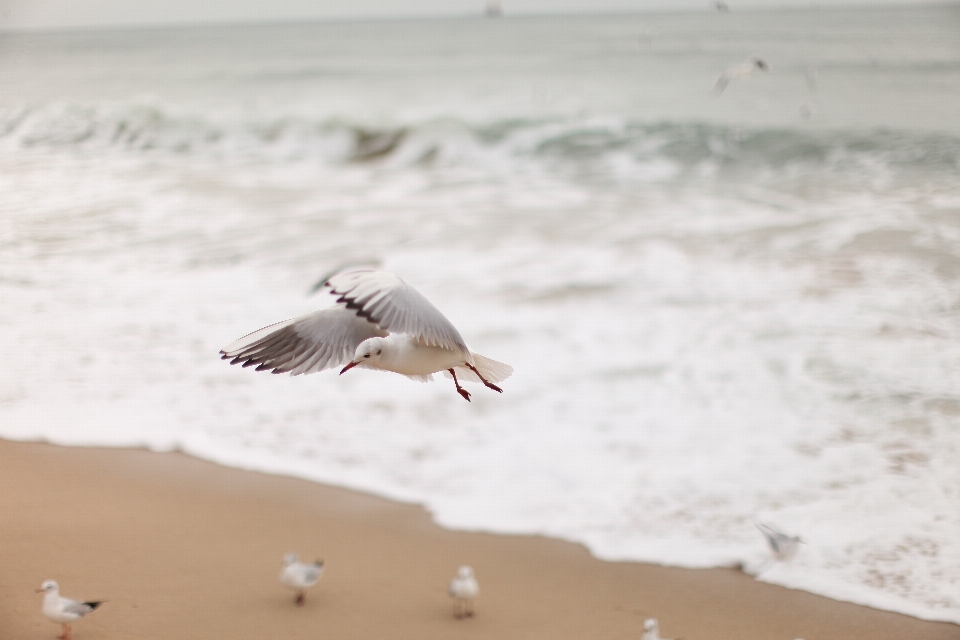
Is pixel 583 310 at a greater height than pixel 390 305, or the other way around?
pixel 583 310

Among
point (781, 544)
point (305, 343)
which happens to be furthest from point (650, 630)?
point (305, 343)

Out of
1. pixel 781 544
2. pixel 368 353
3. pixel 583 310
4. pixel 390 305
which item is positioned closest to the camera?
pixel 390 305

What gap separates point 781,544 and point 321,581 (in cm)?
203

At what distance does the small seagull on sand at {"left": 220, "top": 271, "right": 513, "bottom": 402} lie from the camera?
159 cm

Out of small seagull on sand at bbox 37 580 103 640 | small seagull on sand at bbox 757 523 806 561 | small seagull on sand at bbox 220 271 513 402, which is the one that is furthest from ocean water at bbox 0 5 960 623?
small seagull on sand at bbox 220 271 513 402

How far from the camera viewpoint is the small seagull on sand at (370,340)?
1587 mm

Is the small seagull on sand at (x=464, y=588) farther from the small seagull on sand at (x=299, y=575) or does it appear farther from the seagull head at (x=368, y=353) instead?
the seagull head at (x=368, y=353)

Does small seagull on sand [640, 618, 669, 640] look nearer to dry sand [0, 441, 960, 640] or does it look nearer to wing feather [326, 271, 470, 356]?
dry sand [0, 441, 960, 640]

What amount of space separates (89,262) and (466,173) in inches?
301

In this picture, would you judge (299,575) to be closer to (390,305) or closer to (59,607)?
(59,607)

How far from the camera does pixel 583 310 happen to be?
7.38m

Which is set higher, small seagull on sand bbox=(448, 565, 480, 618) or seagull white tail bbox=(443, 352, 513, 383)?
seagull white tail bbox=(443, 352, 513, 383)

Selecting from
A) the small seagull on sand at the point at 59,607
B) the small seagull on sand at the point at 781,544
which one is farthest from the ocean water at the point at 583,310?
the small seagull on sand at the point at 59,607

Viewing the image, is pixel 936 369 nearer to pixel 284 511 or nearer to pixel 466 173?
pixel 284 511
